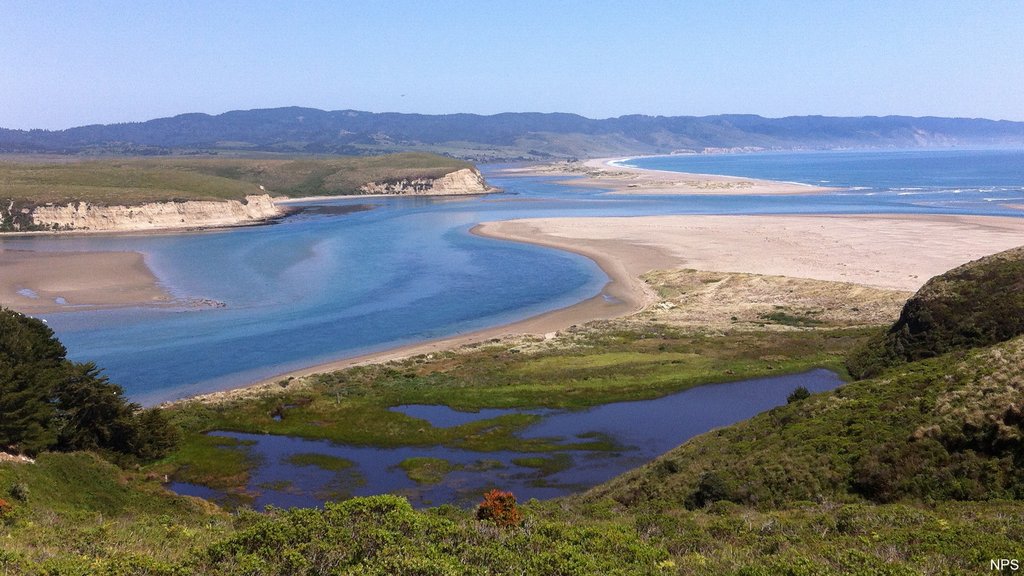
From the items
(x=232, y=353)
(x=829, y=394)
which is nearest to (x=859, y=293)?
(x=829, y=394)

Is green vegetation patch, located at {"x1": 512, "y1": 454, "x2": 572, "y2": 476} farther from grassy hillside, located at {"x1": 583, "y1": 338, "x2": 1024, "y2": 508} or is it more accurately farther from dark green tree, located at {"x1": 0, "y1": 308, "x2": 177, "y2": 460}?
dark green tree, located at {"x1": 0, "y1": 308, "x2": 177, "y2": 460}

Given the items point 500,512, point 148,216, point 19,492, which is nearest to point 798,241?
point 500,512

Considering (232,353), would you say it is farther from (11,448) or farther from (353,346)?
(11,448)

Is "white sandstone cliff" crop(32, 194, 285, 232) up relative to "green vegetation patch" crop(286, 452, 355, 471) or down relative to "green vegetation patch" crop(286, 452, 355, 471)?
up

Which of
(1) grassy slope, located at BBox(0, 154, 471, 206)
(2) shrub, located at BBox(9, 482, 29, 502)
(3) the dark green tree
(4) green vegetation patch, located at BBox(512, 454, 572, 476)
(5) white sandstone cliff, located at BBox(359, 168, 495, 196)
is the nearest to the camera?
(2) shrub, located at BBox(9, 482, 29, 502)

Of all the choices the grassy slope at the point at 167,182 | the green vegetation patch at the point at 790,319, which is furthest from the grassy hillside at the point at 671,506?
the grassy slope at the point at 167,182

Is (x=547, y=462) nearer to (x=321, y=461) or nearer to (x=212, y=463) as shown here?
(x=321, y=461)

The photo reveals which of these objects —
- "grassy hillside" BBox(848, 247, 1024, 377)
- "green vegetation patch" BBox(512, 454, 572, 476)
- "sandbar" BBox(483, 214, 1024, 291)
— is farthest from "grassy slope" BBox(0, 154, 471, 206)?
"grassy hillside" BBox(848, 247, 1024, 377)
